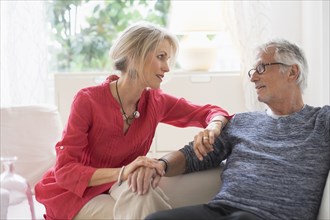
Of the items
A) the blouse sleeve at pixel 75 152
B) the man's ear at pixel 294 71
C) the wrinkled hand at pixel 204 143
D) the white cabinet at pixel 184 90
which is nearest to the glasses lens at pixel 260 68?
the man's ear at pixel 294 71

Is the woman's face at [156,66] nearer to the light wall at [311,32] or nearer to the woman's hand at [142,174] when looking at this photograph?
the woman's hand at [142,174]

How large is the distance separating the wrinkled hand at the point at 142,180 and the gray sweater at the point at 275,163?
0.79 feet

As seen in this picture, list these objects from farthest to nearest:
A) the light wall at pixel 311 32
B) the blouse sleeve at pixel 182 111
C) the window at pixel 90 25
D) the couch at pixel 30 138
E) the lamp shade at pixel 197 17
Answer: the window at pixel 90 25
the lamp shade at pixel 197 17
the light wall at pixel 311 32
the couch at pixel 30 138
the blouse sleeve at pixel 182 111

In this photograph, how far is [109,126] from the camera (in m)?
2.21

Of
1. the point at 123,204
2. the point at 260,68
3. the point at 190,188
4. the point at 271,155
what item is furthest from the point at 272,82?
the point at 123,204

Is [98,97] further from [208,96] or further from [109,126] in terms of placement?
[208,96]

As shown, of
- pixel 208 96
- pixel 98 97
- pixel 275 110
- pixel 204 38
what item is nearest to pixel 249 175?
pixel 275 110

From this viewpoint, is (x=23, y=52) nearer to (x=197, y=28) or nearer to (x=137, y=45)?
(x=197, y=28)

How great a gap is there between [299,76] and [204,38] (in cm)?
158

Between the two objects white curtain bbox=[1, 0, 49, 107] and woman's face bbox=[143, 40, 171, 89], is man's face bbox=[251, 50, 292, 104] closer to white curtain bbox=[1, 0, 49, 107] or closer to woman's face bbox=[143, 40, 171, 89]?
woman's face bbox=[143, 40, 171, 89]

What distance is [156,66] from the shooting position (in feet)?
7.30

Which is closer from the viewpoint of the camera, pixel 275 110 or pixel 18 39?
pixel 275 110

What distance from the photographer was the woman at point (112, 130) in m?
2.10

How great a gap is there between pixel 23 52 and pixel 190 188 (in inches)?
84.0
